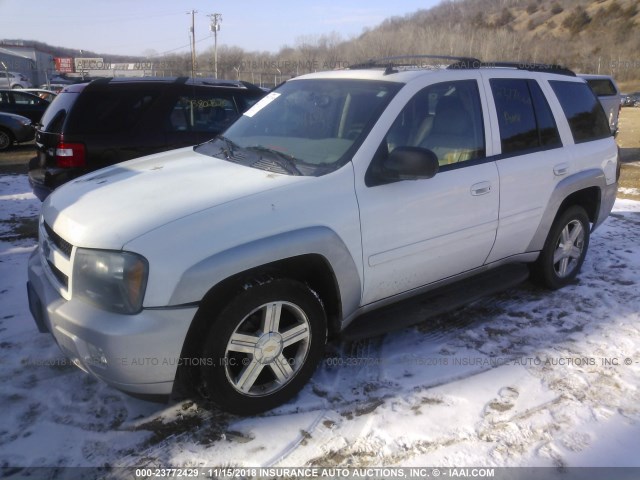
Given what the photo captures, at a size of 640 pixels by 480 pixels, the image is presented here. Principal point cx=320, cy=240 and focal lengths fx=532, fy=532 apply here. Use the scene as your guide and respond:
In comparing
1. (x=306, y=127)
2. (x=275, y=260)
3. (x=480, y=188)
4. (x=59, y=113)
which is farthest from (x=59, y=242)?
(x=59, y=113)

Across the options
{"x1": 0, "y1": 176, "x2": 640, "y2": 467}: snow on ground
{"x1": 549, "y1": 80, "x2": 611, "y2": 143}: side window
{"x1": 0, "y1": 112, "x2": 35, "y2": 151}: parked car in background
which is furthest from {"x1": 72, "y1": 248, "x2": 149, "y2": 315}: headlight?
{"x1": 0, "y1": 112, "x2": 35, "y2": 151}: parked car in background

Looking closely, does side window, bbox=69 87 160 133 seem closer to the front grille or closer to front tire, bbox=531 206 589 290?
the front grille

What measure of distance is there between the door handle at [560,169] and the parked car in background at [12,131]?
12.9 metres

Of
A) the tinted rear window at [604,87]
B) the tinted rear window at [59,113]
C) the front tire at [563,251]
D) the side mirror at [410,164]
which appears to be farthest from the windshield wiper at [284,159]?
the tinted rear window at [604,87]

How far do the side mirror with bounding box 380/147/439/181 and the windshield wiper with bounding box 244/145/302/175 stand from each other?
1.75 ft

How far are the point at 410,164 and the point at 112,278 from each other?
1.65m

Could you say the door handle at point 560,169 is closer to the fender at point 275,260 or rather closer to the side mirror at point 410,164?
Result: the side mirror at point 410,164

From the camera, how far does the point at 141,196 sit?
2.84 meters

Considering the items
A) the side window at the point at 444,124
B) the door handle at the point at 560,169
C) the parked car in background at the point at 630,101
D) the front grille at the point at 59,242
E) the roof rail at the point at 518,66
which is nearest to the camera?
the front grille at the point at 59,242

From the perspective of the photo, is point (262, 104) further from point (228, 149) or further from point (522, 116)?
point (522, 116)

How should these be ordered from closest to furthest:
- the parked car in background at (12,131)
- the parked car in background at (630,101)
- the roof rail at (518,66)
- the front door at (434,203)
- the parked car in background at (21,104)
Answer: the front door at (434,203), the roof rail at (518,66), the parked car in background at (12,131), the parked car in background at (21,104), the parked car in background at (630,101)

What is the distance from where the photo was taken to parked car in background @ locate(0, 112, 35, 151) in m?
13.1

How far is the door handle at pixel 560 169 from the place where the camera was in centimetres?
415

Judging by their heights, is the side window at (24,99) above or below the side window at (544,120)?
below
